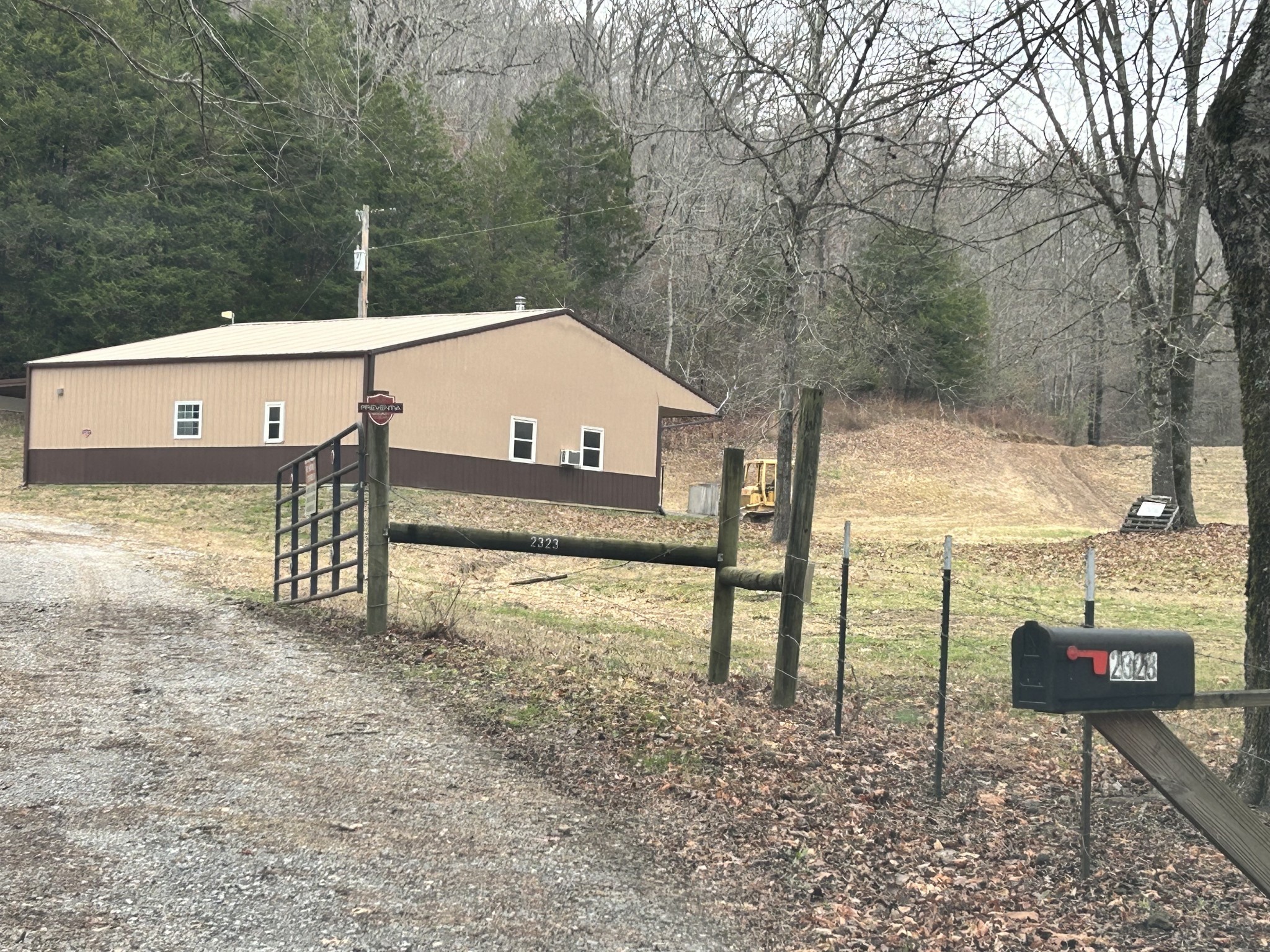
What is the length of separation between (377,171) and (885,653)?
3434 centimetres

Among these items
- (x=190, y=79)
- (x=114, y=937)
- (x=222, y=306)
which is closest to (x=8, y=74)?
(x=222, y=306)

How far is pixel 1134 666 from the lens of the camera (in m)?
3.23

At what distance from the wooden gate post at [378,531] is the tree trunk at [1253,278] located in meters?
6.00

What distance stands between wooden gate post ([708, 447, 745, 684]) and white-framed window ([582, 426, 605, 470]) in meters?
21.9

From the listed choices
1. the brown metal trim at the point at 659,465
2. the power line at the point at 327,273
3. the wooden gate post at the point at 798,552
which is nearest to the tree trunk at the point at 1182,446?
the brown metal trim at the point at 659,465

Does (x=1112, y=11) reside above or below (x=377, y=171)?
below

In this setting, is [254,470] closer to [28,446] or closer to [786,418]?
[28,446]

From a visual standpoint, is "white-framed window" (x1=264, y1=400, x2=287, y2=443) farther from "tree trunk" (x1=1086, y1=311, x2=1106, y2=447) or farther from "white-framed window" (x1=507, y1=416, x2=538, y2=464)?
"tree trunk" (x1=1086, y1=311, x2=1106, y2=447)

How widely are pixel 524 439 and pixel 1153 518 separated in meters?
14.0

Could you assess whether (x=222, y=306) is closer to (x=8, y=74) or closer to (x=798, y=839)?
(x=8, y=74)

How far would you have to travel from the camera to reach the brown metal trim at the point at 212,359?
25234mm

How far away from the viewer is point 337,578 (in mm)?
10859

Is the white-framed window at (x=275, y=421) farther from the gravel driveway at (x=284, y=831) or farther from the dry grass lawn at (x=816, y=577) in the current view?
the gravel driveway at (x=284, y=831)

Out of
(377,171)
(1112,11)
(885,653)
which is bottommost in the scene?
(885,653)
